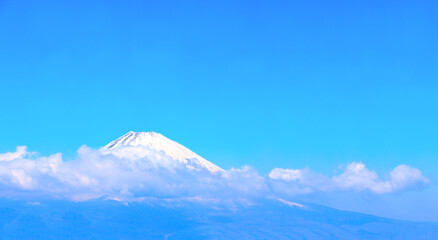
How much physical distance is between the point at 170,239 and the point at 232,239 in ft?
74.5

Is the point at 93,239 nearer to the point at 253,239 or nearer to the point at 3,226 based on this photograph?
the point at 3,226

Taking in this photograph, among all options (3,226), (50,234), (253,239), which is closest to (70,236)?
(50,234)

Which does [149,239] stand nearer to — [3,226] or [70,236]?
[70,236]

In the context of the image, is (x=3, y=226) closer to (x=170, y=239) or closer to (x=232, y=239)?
(x=170, y=239)

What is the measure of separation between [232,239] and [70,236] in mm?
58397

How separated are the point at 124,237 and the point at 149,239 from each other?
9.16 meters

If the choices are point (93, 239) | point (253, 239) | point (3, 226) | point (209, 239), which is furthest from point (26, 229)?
point (253, 239)

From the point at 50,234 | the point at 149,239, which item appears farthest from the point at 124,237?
the point at 50,234

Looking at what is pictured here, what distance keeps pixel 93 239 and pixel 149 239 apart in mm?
19924

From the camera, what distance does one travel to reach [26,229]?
7864 inches

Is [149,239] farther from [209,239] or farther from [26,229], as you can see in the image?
[26,229]

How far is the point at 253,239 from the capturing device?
199 m

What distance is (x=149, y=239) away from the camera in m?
199

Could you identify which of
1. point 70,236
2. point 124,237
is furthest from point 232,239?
point 70,236
